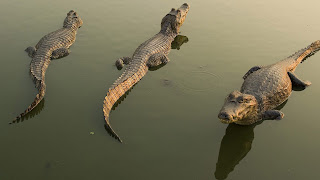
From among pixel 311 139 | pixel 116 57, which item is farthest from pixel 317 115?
pixel 116 57

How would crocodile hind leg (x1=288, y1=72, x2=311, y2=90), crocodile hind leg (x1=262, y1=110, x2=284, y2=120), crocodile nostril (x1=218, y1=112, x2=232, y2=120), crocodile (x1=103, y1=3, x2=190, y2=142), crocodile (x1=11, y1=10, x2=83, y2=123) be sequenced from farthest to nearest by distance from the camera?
1. crocodile hind leg (x1=288, y1=72, x2=311, y2=90)
2. crocodile (x1=11, y1=10, x2=83, y2=123)
3. crocodile (x1=103, y1=3, x2=190, y2=142)
4. crocodile hind leg (x1=262, y1=110, x2=284, y2=120)
5. crocodile nostril (x1=218, y1=112, x2=232, y2=120)

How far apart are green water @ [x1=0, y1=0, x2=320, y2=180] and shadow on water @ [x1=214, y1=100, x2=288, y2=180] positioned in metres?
0.02

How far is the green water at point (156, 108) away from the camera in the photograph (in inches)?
220

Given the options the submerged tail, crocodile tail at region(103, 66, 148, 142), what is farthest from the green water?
the submerged tail

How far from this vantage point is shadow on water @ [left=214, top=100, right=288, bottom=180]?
5.56 m

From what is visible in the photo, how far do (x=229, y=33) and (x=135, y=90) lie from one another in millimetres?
4643

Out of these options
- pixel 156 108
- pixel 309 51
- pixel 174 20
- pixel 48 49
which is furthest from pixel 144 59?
pixel 309 51

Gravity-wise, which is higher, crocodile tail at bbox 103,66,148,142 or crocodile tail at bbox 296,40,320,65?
crocodile tail at bbox 296,40,320,65

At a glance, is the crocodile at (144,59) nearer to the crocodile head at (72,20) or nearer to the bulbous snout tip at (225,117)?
the bulbous snout tip at (225,117)

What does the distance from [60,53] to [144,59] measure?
265cm

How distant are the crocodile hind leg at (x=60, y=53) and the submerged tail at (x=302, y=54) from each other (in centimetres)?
647

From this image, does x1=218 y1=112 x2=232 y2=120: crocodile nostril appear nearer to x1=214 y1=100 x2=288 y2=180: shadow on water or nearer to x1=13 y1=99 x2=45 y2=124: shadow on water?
x1=214 y1=100 x2=288 y2=180: shadow on water

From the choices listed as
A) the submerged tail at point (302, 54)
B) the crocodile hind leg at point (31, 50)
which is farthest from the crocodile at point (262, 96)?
the crocodile hind leg at point (31, 50)

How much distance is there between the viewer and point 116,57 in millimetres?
9023
